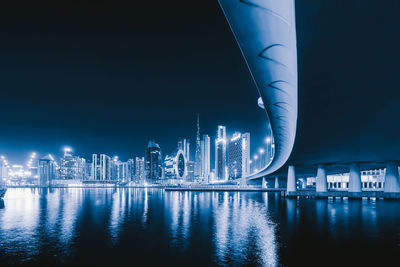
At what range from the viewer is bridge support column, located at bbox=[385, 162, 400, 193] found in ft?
172

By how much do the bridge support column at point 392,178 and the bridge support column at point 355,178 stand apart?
4.61m

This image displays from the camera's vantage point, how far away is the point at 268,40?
9133 millimetres

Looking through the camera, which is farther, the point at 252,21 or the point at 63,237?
the point at 63,237

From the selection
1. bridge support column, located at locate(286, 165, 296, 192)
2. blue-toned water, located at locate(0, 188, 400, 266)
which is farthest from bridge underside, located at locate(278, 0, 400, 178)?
bridge support column, located at locate(286, 165, 296, 192)

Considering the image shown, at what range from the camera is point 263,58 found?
1048 cm

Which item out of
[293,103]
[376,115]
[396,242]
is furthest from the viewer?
[376,115]

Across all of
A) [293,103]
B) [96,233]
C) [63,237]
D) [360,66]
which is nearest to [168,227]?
[96,233]

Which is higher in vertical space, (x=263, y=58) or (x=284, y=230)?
(x=263, y=58)

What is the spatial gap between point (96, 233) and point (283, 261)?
14.2m

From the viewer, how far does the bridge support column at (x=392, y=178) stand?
5247cm

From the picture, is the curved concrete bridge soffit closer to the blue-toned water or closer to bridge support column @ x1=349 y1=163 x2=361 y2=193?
the blue-toned water

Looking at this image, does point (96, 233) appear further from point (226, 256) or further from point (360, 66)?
point (360, 66)

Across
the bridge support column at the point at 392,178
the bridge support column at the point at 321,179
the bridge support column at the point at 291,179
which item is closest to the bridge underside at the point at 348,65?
the bridge support column at the point at 392,178

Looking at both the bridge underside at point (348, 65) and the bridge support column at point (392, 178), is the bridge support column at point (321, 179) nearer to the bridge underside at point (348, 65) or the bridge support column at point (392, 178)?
the bridge support column at point (392, 178)
